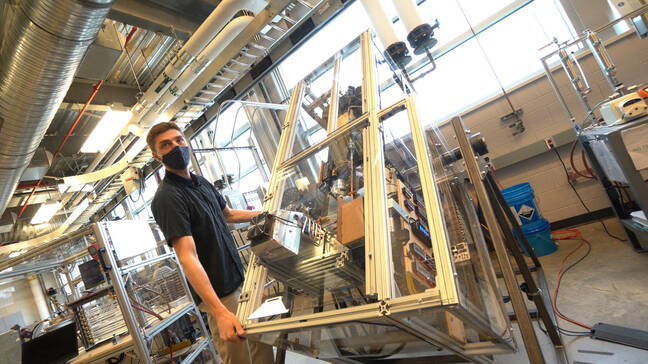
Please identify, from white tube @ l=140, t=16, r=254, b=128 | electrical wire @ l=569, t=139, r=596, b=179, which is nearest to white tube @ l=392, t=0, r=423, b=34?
white tube @ l=140, t=16, r=254, b=128

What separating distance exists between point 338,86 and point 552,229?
273 centimetres

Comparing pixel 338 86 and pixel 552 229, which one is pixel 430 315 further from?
pixel 552 229

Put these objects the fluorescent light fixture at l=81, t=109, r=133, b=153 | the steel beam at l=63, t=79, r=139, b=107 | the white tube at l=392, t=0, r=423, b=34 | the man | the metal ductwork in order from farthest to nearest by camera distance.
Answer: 1. the steel beam at l=63, t=79, r=139, b=107
2. the fluorescent light fixture at l=81, t=109, r=133, b=153
3. the white tube at l=392, t=0, r=423, b=34
4. the metal ductwork
5. the man

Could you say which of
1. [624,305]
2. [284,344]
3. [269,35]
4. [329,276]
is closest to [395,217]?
[329,276]

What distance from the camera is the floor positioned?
142 centimetres

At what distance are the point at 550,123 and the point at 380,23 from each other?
6.35ft

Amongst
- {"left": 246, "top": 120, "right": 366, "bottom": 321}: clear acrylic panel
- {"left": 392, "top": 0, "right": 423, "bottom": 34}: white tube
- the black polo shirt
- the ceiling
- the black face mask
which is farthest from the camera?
the ceiling

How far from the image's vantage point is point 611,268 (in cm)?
205

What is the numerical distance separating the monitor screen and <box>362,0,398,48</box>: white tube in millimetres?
4193

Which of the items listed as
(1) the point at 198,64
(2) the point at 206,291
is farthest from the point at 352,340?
(1) the point at 198,64

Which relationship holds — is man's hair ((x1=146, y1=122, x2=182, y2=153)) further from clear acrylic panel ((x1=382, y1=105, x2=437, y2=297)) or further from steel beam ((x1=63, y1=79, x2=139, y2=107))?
steel beam ((x1=63, y1=79, x2=139, y2=107))

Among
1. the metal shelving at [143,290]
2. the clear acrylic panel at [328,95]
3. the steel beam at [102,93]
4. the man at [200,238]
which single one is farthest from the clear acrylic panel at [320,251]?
the steel beam at [102,93]

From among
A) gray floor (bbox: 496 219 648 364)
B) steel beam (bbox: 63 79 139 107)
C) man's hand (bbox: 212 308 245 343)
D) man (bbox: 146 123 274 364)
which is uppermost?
steel beam (bbox: 63 79 139 107)

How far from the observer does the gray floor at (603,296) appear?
142 cm
